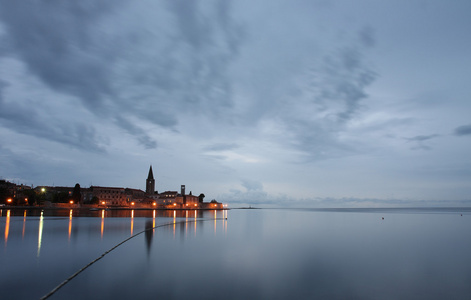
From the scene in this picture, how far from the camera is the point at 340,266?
80.2ft

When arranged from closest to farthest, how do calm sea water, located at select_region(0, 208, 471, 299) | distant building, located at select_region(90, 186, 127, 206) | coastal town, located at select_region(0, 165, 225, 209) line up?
calm sea water, located at select_region(0, 208, 471, 299), coastal town, located at select_region(0, 165, 225, 209), distant building, located at select_region(90, 186, 127, 206)

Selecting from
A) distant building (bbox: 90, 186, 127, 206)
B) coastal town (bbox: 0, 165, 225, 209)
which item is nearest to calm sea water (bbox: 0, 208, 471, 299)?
coastal town (bbox: 0, 165, 225, 209)

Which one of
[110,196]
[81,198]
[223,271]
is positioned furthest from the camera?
[110,196]

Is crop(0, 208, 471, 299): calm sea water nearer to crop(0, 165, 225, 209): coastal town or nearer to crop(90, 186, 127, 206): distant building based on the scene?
crop(0, 165, 225, 209): coastal town

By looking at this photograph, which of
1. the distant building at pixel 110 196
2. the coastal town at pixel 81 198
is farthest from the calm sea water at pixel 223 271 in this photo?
the distant building at pixel 110 196

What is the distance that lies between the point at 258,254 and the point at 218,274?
32.3ft

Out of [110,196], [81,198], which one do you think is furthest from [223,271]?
[110,196]

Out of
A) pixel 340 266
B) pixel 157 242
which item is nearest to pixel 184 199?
pixel 157 242

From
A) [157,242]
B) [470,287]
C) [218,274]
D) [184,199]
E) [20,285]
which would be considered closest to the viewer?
[20,285]

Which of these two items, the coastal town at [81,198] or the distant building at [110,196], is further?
the distant building at [110,196]

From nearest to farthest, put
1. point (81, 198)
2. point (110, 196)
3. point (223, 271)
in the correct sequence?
point (223, 271)
point (81, 198)
point (110, 196)

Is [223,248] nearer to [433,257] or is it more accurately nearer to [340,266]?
[340,266]

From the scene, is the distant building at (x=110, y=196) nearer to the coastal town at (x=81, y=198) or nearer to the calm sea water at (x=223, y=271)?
the coastal town at (x=81, y=198)

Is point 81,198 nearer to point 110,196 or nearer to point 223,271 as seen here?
point 110,196
